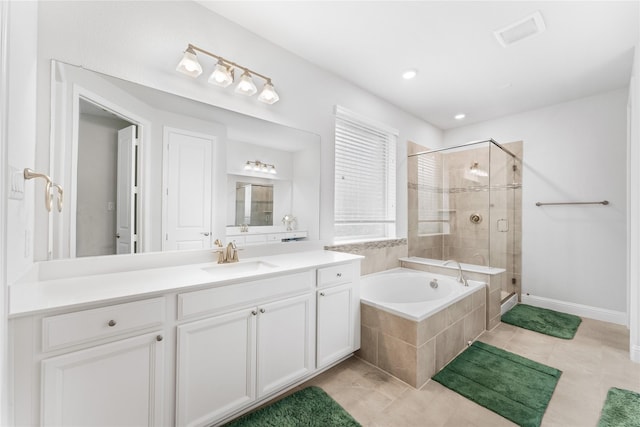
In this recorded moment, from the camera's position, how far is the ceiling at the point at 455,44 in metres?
1.83

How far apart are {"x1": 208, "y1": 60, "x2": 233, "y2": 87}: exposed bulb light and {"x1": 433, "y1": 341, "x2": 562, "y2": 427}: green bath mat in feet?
8.43

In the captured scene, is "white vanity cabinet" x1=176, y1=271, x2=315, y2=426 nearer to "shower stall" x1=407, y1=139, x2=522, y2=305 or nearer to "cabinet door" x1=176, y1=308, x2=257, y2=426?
"cabinet door" x1=176, y1=308, x2=257, y2=426

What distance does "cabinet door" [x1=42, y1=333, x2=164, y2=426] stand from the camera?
996 millimetres

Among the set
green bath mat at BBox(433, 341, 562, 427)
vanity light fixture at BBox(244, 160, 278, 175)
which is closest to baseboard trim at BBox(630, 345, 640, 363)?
green bath mat at BBox(433, 341, 562, 427)

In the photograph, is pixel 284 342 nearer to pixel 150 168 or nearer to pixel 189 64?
pixel 150 168

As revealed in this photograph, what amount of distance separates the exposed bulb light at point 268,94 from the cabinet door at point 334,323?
1.50 metres

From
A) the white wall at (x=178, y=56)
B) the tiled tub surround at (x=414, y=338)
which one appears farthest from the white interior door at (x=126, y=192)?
the tiled tub surround at (x=414, y=338)

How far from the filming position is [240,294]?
1489mm

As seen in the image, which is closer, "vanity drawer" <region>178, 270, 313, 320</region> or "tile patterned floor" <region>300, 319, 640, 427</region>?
"vanity drawer" <region>178, 270, 313, 320</region>

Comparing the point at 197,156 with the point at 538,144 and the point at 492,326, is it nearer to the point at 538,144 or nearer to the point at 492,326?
the point at 492,326

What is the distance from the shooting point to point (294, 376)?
1.74m

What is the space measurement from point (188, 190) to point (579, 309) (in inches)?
171

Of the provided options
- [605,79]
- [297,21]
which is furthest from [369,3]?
[605,79]

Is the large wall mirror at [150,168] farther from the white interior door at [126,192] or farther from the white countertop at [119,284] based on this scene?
the white countertop at [119,284]
